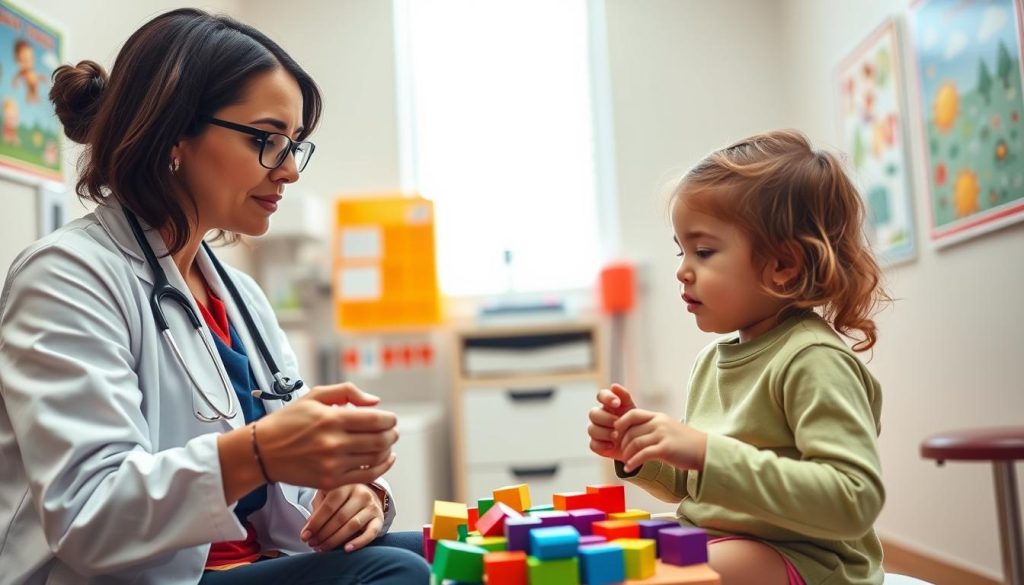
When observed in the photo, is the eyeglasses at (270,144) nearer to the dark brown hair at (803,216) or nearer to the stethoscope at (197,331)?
the stethoscope at (197,331)

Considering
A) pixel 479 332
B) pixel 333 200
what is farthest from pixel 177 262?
pixel 333 200

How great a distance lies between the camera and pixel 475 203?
13.4 ft

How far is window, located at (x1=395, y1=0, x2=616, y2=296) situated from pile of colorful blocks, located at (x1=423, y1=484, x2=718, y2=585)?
3.05 metres

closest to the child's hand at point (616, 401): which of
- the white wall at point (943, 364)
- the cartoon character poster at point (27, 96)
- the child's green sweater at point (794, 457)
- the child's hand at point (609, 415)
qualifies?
the child's hand at point (609, 415)

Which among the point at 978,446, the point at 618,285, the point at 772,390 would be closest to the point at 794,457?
the point at 772,390

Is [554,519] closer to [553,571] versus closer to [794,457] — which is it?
[553,571]

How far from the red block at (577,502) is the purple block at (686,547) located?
0.67 feet

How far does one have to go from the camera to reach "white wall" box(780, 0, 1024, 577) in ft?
7.40

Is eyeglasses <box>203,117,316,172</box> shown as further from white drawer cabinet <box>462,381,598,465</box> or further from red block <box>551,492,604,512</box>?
white drawer cabinet <box>462,381,598,465</box>

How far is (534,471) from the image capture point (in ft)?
11.1

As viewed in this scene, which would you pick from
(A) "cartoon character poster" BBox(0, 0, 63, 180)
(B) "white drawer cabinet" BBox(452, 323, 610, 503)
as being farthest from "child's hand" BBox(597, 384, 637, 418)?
(B) "white drawer cabinet" BBox(452, 323, 610, 503)

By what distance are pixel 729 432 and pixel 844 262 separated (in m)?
0.29

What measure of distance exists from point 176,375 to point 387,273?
2612 millimetres

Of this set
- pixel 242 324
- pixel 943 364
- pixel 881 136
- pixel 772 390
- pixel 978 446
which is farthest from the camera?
pixel 881 136
